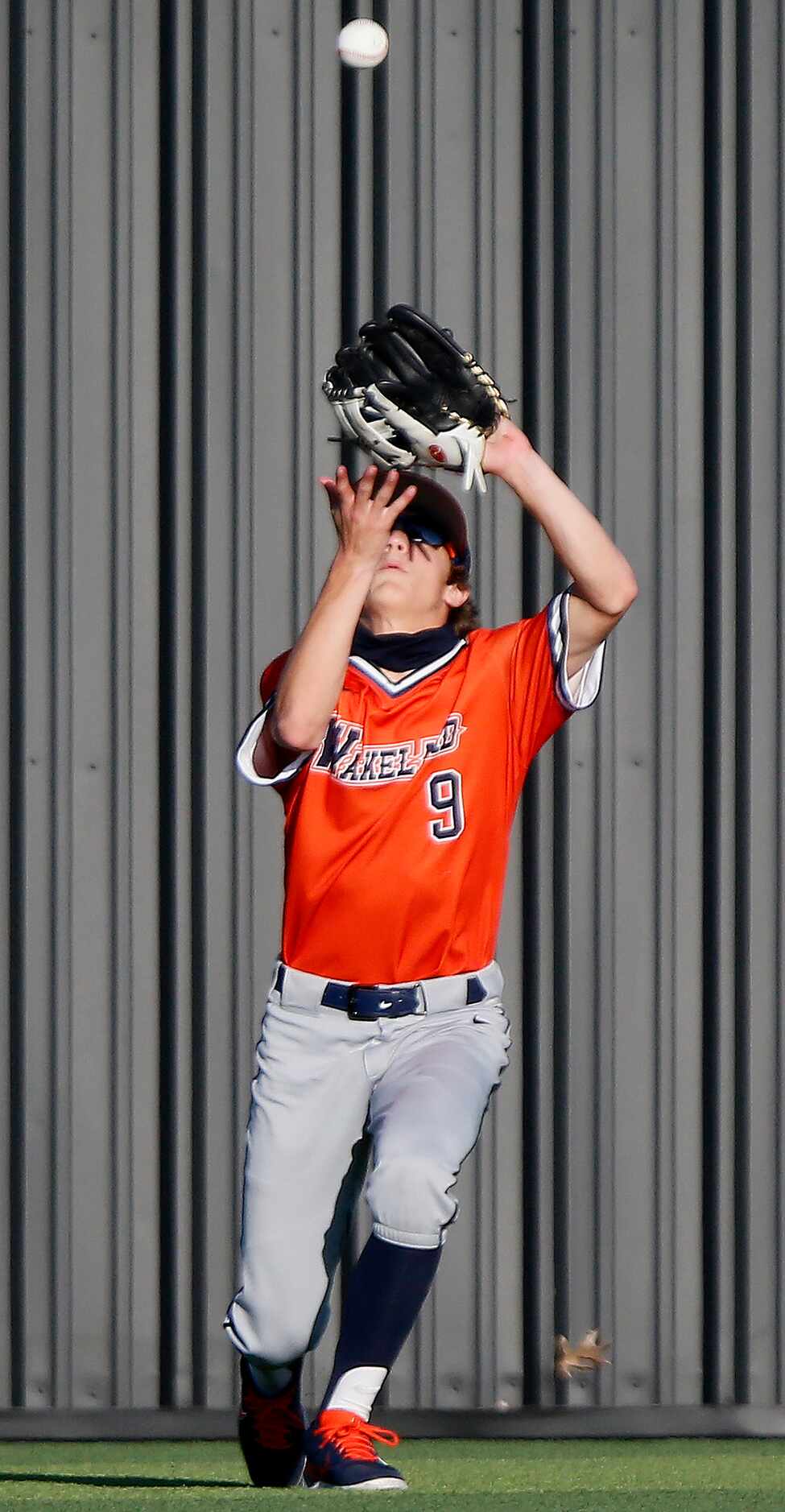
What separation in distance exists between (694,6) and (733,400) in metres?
0.93

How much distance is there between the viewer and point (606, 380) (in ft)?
Answer: 13.9

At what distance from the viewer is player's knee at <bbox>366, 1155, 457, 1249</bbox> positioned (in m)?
2.43

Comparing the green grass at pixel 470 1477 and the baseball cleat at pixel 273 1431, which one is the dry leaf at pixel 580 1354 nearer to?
the green grass at pixel 470 1477

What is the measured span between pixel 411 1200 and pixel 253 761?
72 cm

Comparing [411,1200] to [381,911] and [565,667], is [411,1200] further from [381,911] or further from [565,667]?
[565,667]

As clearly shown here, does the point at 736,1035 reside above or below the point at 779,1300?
above

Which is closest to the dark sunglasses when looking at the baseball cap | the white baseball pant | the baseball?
the baseball cap

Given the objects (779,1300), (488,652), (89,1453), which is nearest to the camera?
(488,652)

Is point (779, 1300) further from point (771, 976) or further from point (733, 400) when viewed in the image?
point (733, 400)

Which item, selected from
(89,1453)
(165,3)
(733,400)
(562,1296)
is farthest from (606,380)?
(89,1453)

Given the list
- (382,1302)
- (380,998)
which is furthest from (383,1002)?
(382,1302)

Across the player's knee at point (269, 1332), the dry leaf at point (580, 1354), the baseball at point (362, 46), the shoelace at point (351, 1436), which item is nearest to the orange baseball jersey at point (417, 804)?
the player's knee at point (269, 1332)

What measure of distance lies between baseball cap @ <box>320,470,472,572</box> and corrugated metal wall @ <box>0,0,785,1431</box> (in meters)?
1.25

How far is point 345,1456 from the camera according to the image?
2393mm
